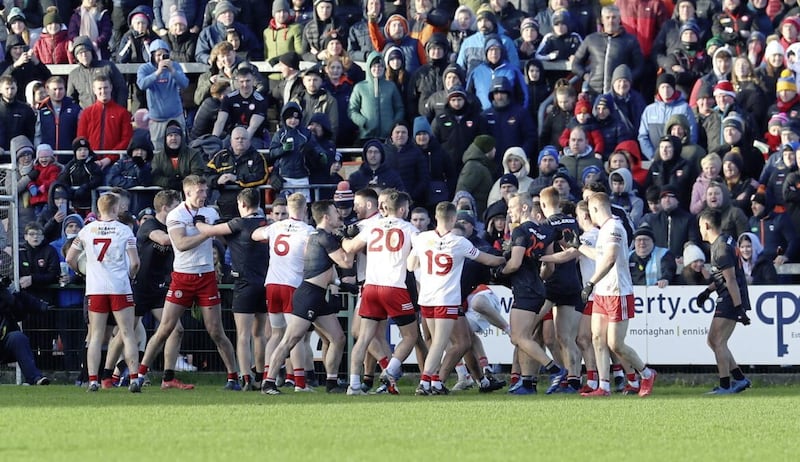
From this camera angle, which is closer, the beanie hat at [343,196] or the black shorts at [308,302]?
the black shorts at [308,302]

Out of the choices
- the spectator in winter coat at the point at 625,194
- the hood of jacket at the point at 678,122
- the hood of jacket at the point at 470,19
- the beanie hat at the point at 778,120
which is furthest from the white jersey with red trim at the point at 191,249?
the beanie hat at the point at 778,120

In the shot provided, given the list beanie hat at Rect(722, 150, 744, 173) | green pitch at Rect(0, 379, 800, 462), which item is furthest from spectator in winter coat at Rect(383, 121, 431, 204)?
green pitch at Rect(0, 379, 800, 462)

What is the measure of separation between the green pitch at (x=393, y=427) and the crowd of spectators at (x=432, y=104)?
16.7 ft

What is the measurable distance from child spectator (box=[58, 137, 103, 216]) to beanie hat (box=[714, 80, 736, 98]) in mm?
8559

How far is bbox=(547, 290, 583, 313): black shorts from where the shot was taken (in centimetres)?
1762

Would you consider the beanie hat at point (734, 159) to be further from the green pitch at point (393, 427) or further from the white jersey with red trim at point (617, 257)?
the white jersey with red trim at point (617, 257)

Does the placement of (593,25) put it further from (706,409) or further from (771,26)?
(706,409)

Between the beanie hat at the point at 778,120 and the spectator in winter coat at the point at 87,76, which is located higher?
the spectator in winter coat at the point at 87,76

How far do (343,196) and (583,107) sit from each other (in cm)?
385

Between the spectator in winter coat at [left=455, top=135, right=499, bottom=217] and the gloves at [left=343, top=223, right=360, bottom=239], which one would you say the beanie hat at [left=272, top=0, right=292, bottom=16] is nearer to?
the spectator in winter coat at [left=455, top=135, right=499, bottom=217]

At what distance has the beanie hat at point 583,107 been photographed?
2277 centimetres

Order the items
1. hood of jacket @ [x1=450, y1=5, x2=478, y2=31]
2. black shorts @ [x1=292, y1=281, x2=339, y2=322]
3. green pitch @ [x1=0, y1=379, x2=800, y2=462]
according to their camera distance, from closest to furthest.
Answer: green pitch @ [x1=0, y1=379, x2=800, y2=462] → black shorts @ [x1=292, y1=281, x2=339, y2=322] → hood of jacket @ [x1=450, y1=5, x2=478, y2=31]

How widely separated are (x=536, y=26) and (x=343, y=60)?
3.08 meters

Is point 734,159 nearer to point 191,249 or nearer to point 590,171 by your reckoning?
point 590,171
